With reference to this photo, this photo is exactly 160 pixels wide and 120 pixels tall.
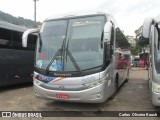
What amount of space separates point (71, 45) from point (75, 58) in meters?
0.50

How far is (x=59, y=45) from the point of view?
28.1 ft

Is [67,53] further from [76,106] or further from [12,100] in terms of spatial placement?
[12,100]

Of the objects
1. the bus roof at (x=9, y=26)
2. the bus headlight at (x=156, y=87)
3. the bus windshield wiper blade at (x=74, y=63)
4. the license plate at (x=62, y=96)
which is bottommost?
the license plate at (x=62, y=96)

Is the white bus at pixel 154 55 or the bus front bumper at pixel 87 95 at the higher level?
the white bus at pixel 154 55

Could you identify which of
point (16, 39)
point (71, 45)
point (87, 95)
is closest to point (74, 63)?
point (71, 45)

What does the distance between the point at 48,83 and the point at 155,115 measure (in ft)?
11.4

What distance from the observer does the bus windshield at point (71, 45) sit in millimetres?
8164

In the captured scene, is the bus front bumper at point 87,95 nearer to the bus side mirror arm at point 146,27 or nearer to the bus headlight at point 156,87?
the bus headlight at point 156,87

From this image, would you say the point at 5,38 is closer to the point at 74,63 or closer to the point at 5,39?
the point at 5,39

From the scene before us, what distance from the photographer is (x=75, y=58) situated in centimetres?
821

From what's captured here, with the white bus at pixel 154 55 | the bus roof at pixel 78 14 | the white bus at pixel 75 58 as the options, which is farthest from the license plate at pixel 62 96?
the bus roof at pixel 78 14

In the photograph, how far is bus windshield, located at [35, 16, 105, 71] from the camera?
8.16 m

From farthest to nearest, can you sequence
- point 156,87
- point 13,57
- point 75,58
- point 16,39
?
point 16,39, point 13,57, point 75,58, point 156,87

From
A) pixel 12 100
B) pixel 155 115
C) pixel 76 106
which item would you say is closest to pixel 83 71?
pixel 76 106
